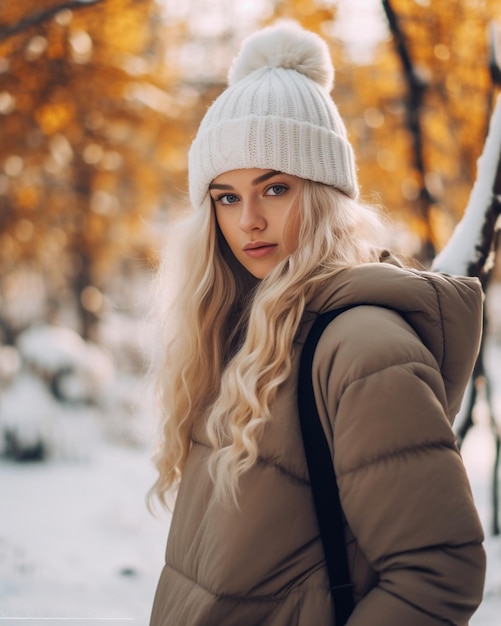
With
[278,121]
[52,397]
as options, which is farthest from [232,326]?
[52,397]

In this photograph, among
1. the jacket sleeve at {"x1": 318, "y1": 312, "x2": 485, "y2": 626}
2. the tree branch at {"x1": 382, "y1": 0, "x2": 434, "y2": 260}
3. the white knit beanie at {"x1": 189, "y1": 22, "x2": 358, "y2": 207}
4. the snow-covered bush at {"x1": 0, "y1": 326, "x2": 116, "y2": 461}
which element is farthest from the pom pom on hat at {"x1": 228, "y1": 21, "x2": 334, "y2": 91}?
the snow-covered bush at {"x1": 0, "y1": 326, "x2": 116, "y2": 461}

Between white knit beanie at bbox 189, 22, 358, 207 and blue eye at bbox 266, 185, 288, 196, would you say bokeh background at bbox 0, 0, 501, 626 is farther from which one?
blue eye at bbox 266, 185, 288, 196

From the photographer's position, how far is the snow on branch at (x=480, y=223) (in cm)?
194

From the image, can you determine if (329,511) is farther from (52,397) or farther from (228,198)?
(52,397)

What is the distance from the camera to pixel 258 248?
A: 5.16 feet

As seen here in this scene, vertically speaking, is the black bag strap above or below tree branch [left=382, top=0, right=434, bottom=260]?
below

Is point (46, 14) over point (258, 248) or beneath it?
over

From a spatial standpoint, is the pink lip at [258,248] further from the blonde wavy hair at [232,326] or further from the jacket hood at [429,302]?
the jacket hood at [429,302]

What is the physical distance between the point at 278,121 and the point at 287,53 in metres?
0.23

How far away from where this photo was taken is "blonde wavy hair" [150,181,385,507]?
1.38m

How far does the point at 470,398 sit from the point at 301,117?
63.5 inches

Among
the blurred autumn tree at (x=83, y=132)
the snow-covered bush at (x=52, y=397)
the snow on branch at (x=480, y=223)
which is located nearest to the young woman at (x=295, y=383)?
the snow on branch at (x=480, y=223)

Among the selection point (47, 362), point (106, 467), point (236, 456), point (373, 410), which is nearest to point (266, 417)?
point (236, 456)

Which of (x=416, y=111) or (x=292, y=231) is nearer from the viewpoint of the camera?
(x=292, y=231)
